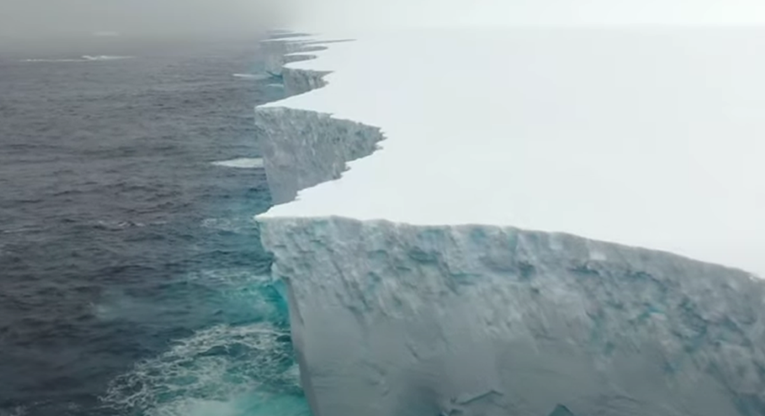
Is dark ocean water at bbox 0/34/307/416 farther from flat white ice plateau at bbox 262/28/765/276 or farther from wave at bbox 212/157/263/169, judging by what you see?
flat white ice plateau at bbox 262/28/765/276

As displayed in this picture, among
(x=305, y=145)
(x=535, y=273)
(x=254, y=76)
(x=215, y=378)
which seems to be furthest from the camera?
(x=254, y=76)

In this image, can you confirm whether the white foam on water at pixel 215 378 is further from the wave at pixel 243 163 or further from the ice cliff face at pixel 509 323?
the wave at pixel 243 163

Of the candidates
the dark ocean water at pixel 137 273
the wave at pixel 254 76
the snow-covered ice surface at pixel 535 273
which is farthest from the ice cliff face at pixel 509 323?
the wave at pixel 254 76

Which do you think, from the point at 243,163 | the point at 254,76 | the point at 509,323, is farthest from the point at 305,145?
the point at 254,76

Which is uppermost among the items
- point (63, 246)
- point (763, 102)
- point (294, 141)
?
point (763, 102)

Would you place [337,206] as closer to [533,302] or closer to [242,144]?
[533,302]

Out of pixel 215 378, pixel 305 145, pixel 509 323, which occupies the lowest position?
pixel 215 378

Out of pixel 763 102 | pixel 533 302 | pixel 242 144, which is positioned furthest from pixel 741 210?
pixel 242 144

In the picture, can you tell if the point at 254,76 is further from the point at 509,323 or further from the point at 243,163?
the point at 509,323
